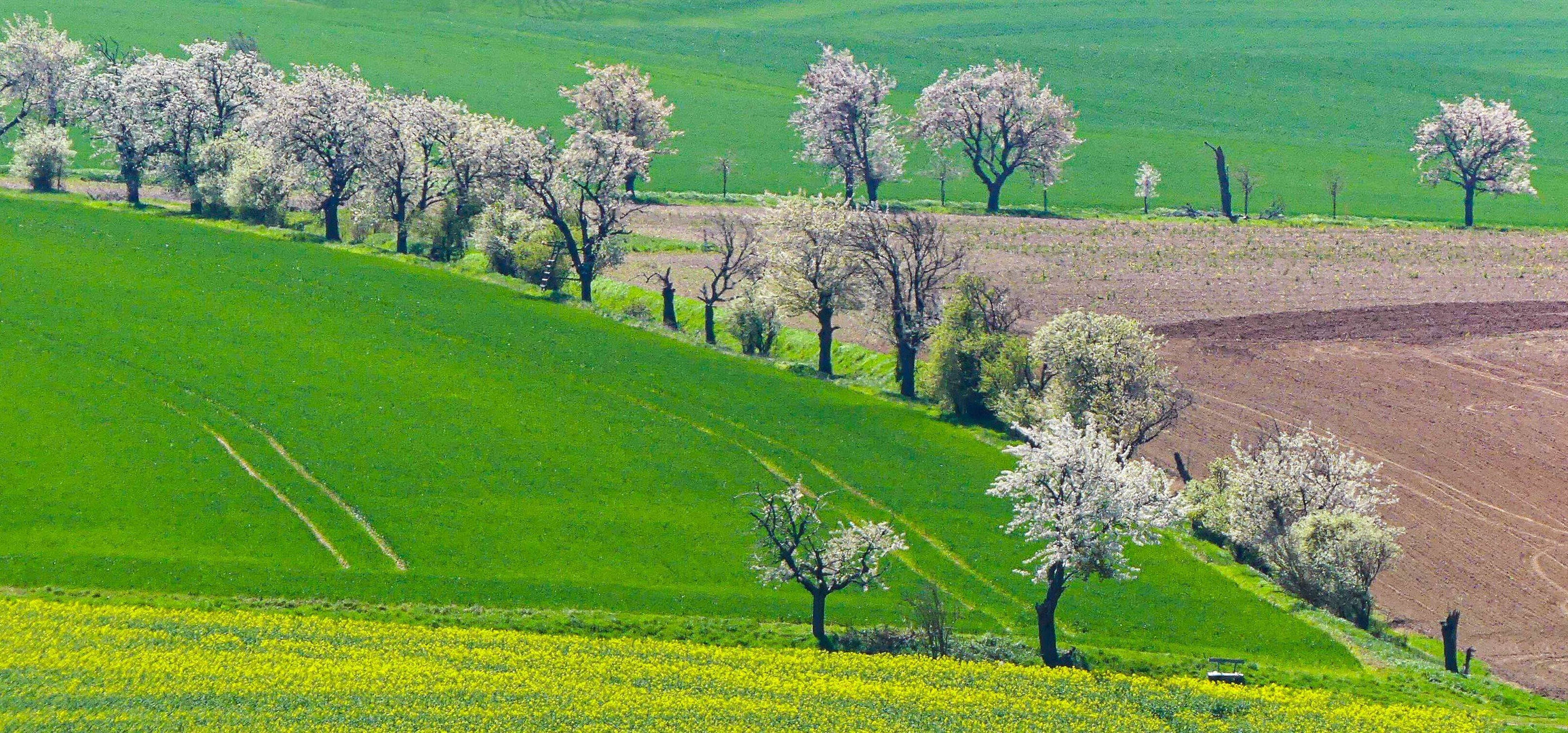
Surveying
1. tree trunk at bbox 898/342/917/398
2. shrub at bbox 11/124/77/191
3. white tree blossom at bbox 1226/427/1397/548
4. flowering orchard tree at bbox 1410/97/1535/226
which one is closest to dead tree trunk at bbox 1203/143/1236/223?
flowering orchard tree at bbox 1410/97/1535/226

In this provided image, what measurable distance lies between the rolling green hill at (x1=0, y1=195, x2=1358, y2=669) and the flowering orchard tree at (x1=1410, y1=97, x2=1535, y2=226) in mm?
95147

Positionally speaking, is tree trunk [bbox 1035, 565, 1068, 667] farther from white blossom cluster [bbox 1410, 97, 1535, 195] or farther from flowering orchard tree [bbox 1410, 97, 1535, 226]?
white blossom cluster [bbox 1410, 97, 1535, 195]

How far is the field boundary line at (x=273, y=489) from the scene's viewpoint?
220ft

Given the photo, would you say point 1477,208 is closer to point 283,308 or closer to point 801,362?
point 801,362

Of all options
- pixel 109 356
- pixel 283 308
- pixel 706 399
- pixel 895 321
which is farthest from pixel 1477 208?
pixel 109 356

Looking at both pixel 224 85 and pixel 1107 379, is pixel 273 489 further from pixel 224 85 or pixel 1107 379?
pixel 224 85

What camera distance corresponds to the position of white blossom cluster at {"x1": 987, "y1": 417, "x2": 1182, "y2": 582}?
6056cm

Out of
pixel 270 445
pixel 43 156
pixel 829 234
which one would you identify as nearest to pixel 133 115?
pixel 43 156

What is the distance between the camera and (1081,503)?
61031 millimetres

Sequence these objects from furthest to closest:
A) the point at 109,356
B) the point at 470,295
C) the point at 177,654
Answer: the point at 470,295 → the point at 109,356 → the point at 177,654

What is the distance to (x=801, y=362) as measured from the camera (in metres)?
97.6

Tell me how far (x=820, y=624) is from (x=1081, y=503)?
1142cm

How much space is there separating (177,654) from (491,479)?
21709 mm

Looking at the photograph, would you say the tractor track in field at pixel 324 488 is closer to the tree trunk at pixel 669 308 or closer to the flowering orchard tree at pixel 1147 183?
the tree trunk at pixel 669 308
